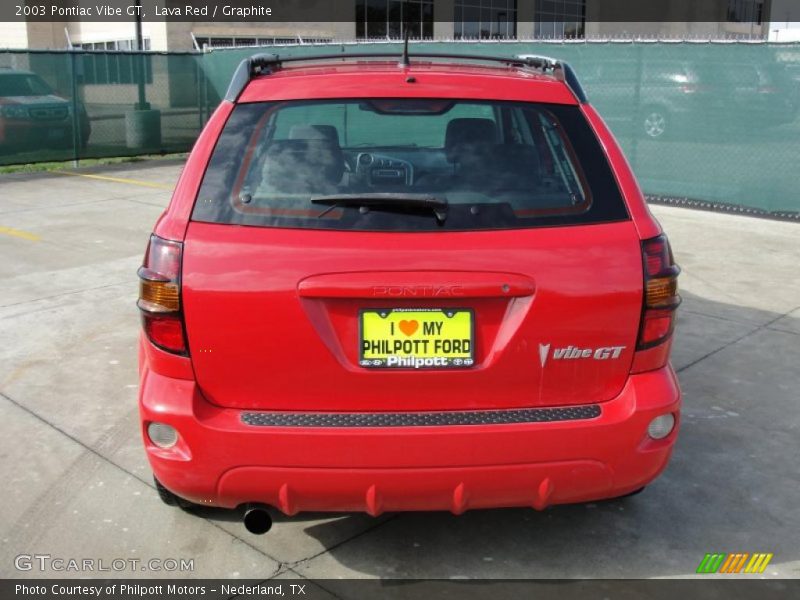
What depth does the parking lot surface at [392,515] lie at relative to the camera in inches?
132

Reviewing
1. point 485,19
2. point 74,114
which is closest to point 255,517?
point 74,114

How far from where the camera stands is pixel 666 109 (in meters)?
11.6

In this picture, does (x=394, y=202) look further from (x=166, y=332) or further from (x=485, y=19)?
(x=485, y=19)

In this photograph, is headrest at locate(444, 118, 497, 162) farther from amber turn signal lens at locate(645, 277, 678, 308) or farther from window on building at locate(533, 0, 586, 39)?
window on building at locate(533, 0, 586, 39)

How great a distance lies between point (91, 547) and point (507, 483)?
5.43 ft

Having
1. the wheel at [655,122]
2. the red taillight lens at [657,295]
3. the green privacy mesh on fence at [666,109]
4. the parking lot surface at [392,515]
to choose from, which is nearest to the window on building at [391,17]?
the green privacy mesh on fence at [666,109]

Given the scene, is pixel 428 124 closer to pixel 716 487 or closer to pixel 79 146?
pixel 79 146

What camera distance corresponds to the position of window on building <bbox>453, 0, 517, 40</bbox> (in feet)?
152

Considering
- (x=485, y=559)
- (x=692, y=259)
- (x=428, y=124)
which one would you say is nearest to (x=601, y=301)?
(x=485, y=559)

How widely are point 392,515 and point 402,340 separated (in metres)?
1.10

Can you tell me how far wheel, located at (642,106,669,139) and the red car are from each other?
30.2 ft

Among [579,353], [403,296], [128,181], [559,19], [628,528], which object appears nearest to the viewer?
[403,296]

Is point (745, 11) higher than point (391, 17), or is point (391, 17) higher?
point (745, 11)

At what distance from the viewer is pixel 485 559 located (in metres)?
3.36
